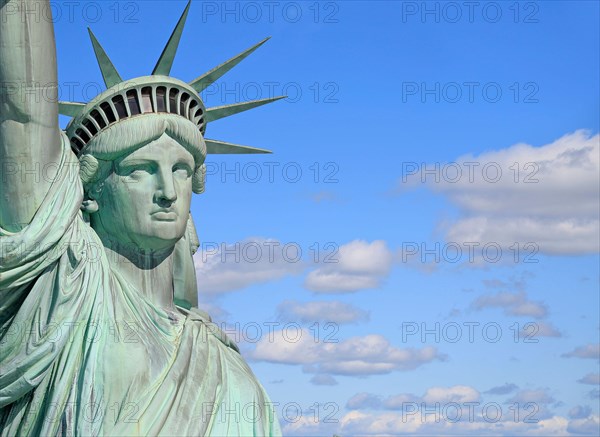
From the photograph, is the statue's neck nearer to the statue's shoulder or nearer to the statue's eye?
the statue's shoulder

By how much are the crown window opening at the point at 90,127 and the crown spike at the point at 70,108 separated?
0.79ft

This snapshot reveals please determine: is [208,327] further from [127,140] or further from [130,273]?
[127,140]

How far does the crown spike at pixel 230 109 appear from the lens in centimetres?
1013

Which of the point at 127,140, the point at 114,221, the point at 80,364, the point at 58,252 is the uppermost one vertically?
the point at 127,140

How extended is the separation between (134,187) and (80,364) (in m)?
1.63

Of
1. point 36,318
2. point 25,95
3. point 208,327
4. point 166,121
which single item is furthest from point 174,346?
point 25,95

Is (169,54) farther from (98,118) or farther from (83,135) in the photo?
(83,135)

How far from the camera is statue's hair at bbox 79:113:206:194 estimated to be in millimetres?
9281

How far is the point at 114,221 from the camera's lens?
9.40 meters

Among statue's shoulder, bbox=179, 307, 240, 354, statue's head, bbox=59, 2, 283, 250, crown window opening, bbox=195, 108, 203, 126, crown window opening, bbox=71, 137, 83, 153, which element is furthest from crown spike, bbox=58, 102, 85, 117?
statue's shoulder, bbox=179, 307, 240, 354

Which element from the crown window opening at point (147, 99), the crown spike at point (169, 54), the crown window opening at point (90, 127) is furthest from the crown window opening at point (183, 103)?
the crown window opening at point (90, 127)

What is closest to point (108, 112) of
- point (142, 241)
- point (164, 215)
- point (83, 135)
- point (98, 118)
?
point (98, 118)

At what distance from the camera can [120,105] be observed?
9.44 meters

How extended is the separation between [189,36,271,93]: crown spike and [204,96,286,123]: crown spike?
0.82 feet
